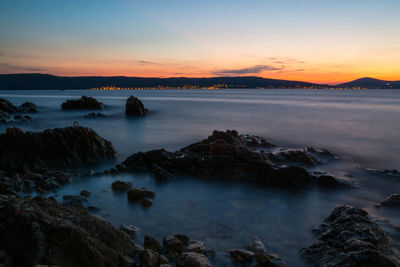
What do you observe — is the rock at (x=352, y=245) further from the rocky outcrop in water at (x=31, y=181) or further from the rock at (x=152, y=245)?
the rocky outcrop in water at (x=31, y=181)

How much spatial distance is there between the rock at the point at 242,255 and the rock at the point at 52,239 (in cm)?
163

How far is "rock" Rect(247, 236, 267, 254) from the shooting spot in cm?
463

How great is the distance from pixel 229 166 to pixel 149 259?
213 inches

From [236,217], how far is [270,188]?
80.8 inches

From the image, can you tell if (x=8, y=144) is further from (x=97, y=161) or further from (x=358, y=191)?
(x=358, y=191)

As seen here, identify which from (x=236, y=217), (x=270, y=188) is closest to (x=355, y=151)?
(x=270, y=188)

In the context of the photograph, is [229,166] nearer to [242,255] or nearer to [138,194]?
[138,194]

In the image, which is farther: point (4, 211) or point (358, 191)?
point (358, 191)

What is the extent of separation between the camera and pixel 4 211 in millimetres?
3494

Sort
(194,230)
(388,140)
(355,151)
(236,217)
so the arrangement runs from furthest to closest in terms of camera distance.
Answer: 1. (388,140)
2. (355,151)
3. (236,217)
4. (194,230)

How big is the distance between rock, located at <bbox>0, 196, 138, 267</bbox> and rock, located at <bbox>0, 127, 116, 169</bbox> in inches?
244

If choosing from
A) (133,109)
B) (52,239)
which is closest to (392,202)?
(52,239)

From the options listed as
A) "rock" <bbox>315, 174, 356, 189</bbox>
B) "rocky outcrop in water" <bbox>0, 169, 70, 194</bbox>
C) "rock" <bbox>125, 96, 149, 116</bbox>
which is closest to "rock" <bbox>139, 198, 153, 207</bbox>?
"rocky outcrop in water" <bbox>0, 169, 70, 194</bbox>

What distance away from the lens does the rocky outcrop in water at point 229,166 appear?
796 cm
